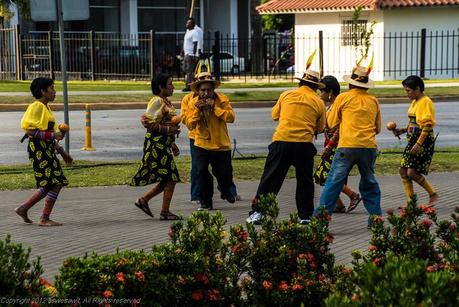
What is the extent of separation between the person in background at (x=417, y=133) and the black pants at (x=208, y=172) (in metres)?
1.79

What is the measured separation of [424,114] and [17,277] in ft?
20.2

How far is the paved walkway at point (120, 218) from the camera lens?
880 cm

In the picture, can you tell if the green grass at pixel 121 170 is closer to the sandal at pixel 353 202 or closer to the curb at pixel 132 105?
the sandal at pixel 353 202

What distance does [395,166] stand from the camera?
46.9ft

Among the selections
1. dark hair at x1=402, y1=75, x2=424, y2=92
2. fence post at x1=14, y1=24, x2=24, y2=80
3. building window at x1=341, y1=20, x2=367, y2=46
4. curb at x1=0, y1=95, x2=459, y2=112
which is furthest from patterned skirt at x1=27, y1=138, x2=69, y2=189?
fence post at x1=14, y1=24, x2=24, y2=80

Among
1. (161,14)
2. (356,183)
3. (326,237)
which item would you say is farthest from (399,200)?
(161,14)

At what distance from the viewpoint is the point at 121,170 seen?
14.0 metres

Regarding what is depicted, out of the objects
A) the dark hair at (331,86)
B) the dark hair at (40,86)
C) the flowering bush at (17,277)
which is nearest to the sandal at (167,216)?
the dark hair at (40,86)

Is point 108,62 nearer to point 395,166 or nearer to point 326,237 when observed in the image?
point 395,166

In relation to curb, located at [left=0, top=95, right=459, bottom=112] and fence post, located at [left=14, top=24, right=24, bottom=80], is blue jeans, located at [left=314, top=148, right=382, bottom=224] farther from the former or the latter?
fence post, located at [left=14, top=24, right=24, bottom=80]

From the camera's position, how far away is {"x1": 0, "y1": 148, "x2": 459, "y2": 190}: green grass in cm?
1298

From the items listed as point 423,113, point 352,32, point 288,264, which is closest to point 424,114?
point 423,113

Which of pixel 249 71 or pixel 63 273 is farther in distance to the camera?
pixel 249 71

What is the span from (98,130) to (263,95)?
7.98m
